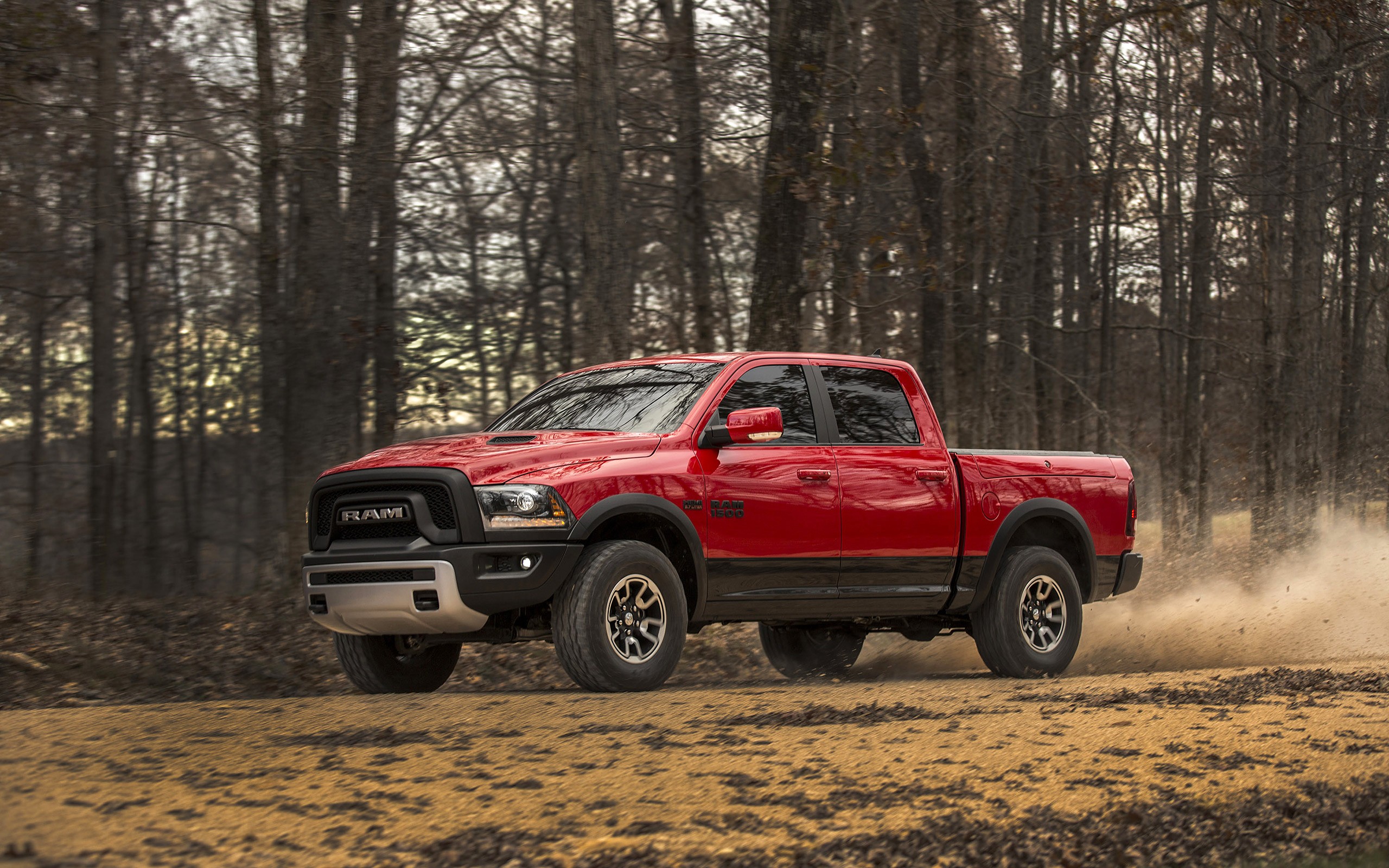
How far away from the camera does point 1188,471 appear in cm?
2708

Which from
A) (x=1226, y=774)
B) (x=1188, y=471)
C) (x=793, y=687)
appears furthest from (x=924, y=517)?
(x=1188, y=471)

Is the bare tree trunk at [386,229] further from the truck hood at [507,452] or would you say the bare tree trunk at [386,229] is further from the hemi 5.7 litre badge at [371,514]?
the hemi 5.7 litre badge at [371,514]

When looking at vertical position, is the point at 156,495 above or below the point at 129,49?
below

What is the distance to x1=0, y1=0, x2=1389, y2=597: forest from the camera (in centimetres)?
1346

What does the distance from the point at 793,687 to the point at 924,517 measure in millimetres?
1489

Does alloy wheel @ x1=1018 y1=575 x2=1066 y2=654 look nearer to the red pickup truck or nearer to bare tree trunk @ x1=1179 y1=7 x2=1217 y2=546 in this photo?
the red pickup truck

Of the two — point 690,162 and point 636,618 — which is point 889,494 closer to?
point 636,618

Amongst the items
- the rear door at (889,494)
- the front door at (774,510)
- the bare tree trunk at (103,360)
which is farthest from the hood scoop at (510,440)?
the bare tree trunk at (103,360)

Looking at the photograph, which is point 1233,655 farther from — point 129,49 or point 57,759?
point 129,49

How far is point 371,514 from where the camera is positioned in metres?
7.61

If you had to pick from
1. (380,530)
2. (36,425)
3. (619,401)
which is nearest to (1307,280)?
(619,401)

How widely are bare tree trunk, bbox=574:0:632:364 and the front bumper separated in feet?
19.5

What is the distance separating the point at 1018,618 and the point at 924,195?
33.8ft

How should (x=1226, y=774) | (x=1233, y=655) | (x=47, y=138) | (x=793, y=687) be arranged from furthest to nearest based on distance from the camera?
(x=47, y=138), (x=1233, y=655), (x=793, y=687), (x=1226, y=774)
